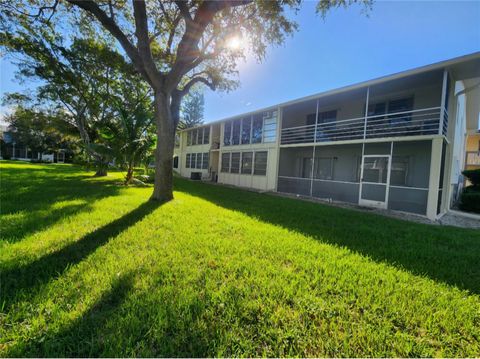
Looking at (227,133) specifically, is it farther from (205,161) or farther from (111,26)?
(111,26)

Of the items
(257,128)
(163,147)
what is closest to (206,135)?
(257,128)

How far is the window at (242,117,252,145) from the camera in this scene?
55.2ft

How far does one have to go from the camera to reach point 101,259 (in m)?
3.22

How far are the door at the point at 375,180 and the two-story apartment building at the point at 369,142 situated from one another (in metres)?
0.04

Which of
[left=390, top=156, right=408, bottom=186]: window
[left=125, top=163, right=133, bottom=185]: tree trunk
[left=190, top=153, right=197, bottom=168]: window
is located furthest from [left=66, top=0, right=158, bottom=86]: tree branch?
[left=190, top=153, right=197, bottom=168]: window

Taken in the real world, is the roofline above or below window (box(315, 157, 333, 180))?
above

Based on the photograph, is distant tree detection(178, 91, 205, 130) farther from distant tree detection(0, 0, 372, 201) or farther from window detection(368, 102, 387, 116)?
window detection(368, 102, 387, 116)

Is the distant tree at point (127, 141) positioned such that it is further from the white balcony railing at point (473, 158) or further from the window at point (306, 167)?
the white balcony railing at point (473, 158)

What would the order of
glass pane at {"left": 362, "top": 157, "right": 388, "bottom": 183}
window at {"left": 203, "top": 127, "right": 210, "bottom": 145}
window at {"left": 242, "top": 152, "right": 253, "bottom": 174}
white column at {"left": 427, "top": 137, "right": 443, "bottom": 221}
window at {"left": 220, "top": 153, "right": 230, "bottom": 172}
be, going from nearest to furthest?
white column at {"left": 427, "top": 137, "right": 443, "bottom": 221} < glass pane at {"left": 362, "top": 157, "right": 388, "bottom": 183} < window at {"left": 242, "top": 152, "right": 253, "bottom": 174} < window at {"left": 220, "top": 153, "right": 230, "bottom": 172} < window at {"left": 203, "top": 127, "right": 210, "bottom": 145}

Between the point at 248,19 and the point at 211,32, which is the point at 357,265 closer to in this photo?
the point at 248,19

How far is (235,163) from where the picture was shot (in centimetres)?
1786

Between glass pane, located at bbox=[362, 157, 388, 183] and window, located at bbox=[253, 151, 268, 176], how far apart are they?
6.19 m

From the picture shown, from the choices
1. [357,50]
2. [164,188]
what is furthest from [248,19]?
[164,188]

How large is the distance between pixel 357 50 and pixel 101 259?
1162 centimetres
